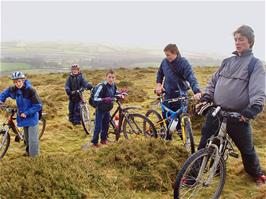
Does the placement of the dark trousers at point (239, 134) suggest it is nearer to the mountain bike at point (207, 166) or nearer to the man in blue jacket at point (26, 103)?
the mountain bike at point (207, 166)

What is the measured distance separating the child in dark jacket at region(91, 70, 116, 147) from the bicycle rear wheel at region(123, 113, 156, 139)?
533 mm

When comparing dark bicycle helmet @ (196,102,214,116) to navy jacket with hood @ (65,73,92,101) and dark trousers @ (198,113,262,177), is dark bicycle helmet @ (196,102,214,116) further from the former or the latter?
navy jacket with hood @ (65,73,92,101)

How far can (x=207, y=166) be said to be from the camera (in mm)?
5359

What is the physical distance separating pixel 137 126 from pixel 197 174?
379cm

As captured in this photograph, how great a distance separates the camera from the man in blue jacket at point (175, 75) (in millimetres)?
7383

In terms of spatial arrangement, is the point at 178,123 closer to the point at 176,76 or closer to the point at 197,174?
the point at 176,76

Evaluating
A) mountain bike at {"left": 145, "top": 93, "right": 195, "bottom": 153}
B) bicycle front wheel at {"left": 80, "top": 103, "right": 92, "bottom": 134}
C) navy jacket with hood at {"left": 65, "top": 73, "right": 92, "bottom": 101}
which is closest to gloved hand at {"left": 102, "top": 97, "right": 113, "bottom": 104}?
mountain bike at {"left": 145, "top": 93, "right": 195, "bottom": 153}

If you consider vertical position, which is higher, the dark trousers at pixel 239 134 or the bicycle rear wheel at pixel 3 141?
the dark trousers at pixel 239 134

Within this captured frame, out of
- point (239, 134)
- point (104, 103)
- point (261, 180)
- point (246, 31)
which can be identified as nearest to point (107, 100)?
Answer: point (104, 103)

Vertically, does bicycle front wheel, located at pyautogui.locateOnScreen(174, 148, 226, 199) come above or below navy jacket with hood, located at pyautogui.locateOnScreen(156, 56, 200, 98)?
below

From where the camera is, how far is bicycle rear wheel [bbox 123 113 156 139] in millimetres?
8477

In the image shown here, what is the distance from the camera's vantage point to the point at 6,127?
807 cm

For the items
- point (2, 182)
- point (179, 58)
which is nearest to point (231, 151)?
point (179, 58)

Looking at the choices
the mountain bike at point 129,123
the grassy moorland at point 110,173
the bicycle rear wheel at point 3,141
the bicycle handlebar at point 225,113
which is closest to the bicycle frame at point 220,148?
the bicycle handlebar at point 225,113
